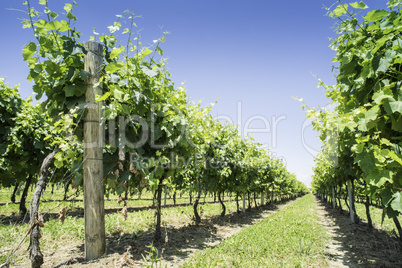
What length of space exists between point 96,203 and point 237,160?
9469 millimetres

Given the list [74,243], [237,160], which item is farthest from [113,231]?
[237,160]

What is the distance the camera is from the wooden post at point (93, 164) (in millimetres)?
3395

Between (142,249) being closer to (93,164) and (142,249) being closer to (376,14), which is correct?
(93,164)

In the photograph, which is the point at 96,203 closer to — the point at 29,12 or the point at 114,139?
the point at 114,139

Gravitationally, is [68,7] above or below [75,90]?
above

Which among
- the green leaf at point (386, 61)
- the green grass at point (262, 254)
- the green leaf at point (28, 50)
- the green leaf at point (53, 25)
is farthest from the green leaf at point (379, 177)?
the green leaf at point (28, 50)

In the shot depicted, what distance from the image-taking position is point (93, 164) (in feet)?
11.5

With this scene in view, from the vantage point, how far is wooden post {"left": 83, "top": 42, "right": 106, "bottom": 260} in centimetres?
339

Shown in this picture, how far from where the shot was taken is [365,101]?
3195 millimetres

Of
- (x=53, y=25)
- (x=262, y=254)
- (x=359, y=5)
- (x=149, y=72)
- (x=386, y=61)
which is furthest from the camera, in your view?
(x=262, y=254)

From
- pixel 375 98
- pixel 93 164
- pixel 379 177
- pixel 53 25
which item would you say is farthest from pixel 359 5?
pixel 93 164

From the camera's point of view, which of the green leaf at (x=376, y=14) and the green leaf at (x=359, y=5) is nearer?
the green leaf at (x=376, y=14)

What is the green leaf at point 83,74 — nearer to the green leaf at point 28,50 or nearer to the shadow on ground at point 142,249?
the green leaf at point 28,50

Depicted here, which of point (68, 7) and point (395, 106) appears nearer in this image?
point (395, 106)
